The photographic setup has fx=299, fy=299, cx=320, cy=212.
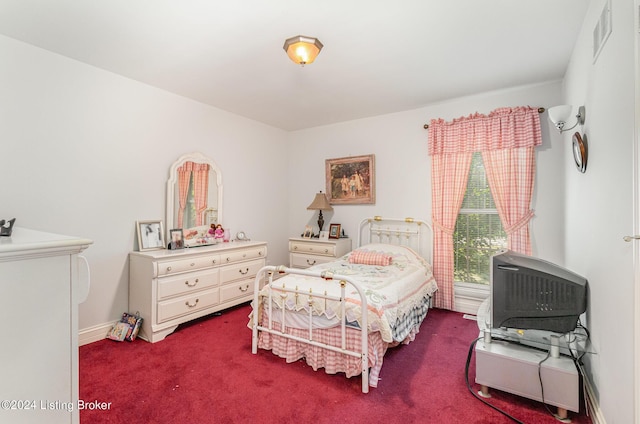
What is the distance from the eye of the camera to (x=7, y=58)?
2338mm

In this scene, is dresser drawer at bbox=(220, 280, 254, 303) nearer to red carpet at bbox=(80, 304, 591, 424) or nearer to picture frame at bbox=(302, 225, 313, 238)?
red carpet at bbox=(80, 304, 591, 424)

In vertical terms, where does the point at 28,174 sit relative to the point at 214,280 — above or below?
above

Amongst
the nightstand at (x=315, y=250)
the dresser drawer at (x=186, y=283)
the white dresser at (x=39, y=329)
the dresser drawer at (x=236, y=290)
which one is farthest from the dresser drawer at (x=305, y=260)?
the white dresser at (x=39, y=329)

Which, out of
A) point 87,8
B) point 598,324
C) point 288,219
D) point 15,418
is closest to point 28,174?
point 87,8

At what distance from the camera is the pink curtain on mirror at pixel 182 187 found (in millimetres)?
3502

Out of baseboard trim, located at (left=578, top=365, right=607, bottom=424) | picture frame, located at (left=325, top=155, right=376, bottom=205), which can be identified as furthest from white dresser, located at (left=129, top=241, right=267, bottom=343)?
baseboard trim, located at (left=578, top=365, right=607, bottom=424)

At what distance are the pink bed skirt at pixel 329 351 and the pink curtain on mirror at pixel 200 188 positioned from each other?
5.70 feet

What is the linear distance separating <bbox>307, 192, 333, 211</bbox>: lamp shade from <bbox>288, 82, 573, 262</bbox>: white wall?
0.65 ft

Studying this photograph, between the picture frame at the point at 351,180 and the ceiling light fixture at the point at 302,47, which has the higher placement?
the ceiling light fixture at the point at 302,47

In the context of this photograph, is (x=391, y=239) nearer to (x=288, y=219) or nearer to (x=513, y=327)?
(x=288, y=219)

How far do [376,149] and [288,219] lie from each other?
1897 mm

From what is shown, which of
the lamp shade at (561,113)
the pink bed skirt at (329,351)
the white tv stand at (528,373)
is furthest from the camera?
the lamp shade at (561,113)

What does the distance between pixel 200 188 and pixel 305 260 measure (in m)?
1.77

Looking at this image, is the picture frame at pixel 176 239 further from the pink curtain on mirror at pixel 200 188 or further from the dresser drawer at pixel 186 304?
the dresser drawer at pixel 186 304
